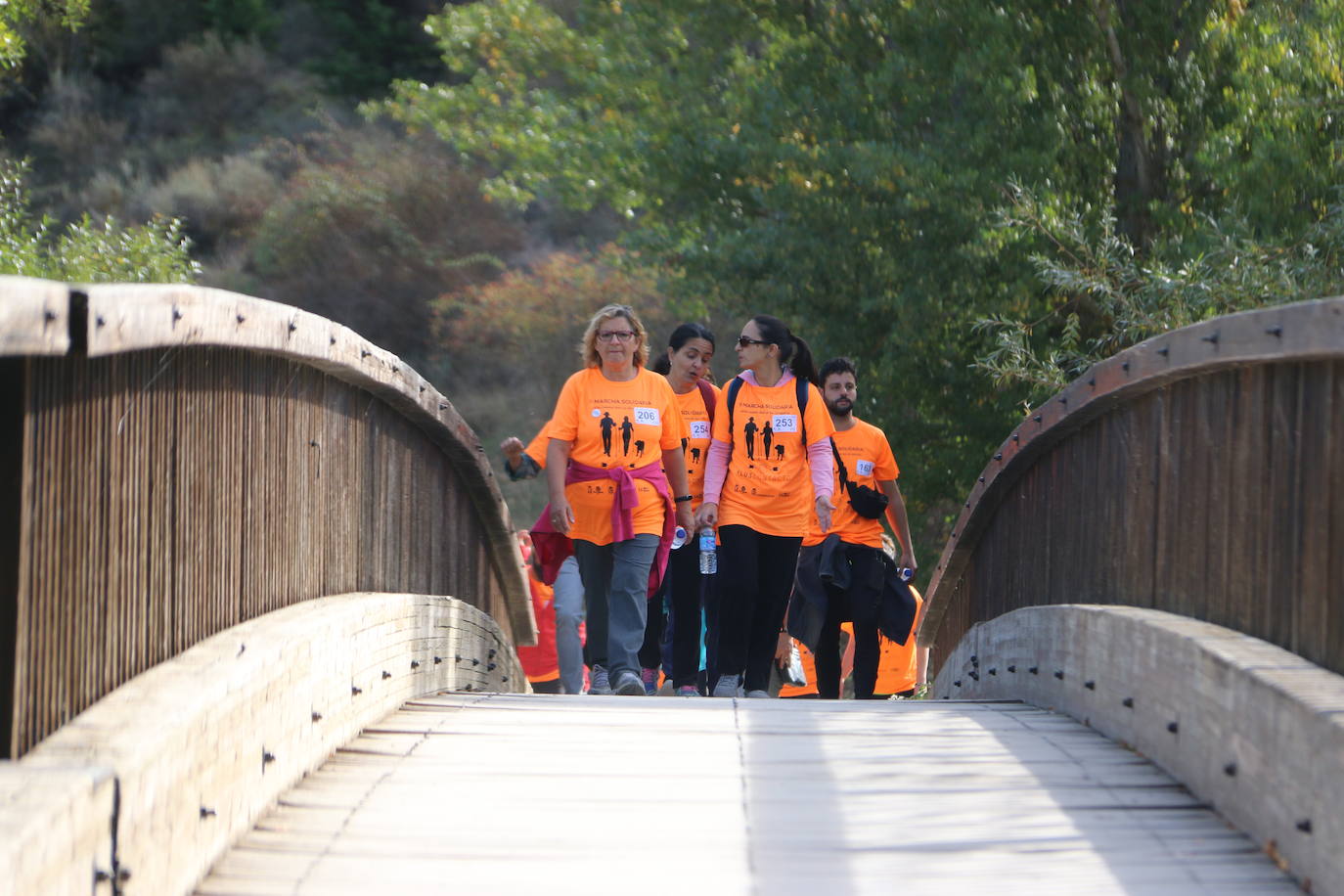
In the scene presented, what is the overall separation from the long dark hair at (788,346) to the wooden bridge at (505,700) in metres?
1.79

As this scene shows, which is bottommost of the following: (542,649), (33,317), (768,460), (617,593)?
(542,649)

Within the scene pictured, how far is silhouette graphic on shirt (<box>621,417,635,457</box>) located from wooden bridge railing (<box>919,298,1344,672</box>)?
1.78 metres

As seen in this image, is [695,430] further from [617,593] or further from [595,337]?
[617,593]

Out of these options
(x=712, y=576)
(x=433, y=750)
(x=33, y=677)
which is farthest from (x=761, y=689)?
(x=33, y=677)

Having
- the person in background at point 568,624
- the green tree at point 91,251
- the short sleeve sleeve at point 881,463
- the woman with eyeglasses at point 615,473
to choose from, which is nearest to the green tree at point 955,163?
the short sleeve sleeve at point 881,463

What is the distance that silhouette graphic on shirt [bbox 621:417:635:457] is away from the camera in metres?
6.84

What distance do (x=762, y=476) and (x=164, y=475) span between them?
155 inches

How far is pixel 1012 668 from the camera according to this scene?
6.45m

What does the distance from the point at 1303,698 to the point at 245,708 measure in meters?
2.26

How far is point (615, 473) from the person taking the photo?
6797mm

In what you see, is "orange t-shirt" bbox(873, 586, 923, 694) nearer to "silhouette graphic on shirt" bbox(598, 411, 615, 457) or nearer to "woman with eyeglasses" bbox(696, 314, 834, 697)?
"woman with eyeglasses" bbox(696, 314, 834, 697)

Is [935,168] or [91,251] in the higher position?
[935,168]

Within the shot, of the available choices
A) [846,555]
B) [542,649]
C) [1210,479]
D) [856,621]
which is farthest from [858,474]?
[1210,479]

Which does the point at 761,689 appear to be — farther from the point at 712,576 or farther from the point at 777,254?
the point at 777,254
